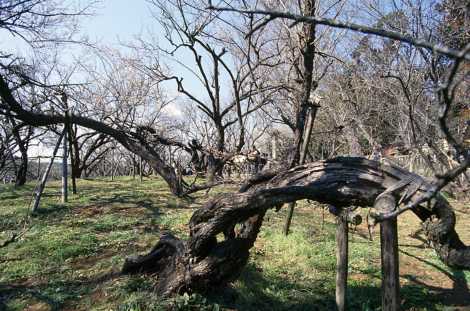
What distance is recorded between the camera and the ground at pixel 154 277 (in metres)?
4.29

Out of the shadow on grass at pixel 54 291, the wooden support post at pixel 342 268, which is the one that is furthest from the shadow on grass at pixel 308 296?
the shadow on grass at pixel 54 291

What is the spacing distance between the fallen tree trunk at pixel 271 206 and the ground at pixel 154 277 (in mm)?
278

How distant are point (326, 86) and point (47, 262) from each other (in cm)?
1541

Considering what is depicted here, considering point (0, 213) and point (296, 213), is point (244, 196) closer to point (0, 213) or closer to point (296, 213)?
point (296, 213)

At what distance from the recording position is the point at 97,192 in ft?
38.0

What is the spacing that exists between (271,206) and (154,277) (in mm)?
1864

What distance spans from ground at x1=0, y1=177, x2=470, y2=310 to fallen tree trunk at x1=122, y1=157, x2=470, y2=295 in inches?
11.0

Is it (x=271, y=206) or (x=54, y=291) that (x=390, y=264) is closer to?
(x=271, y=206)

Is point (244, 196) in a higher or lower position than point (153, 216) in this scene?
higher

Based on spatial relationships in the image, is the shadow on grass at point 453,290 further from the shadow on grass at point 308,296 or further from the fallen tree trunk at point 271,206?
the fallen tree trunk at point 271,206

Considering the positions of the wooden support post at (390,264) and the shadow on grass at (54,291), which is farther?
the shadow on grass at (54,291)

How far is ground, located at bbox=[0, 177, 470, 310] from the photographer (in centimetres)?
429

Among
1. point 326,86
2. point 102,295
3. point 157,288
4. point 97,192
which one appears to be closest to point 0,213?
point 97,192

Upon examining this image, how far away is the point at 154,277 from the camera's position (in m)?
4.44
